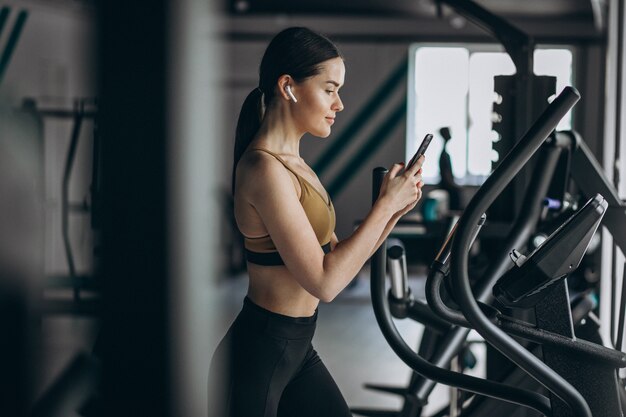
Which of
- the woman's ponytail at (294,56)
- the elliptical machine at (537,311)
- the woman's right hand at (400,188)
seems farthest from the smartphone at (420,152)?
the woman's ponytail at (294,56)

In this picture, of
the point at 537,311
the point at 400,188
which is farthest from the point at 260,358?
the point at 537,311

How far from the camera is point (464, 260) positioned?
1157 mm

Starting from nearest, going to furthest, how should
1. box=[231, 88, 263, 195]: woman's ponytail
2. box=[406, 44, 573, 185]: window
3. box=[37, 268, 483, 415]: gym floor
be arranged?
box=[231, 88, 263, 195]: woman's ponytail
box=[37, 268, 483, 415]: gym floor
box=[406, 44, 573, 185]: window

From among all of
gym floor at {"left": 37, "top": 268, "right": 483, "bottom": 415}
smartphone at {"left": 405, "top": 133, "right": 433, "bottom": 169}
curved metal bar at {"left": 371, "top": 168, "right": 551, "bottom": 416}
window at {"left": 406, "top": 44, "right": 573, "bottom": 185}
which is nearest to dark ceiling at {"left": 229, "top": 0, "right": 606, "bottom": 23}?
window at {"left": 406, "top": 44, "right": 573, "bottom": 185}

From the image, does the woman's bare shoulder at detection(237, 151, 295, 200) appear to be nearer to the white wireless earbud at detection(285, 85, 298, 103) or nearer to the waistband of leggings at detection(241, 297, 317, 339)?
the white wireless earbud at detection(285, 85, 298, 103)

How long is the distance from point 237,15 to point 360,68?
5.17 ft

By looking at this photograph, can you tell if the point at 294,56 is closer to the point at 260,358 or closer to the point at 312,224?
the point at 312,224

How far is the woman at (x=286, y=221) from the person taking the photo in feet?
3.99

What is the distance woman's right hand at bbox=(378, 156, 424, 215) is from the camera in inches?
47.9

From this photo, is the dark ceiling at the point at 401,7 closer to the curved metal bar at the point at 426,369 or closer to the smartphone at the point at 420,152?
the curved metal bar at the point at 426,369

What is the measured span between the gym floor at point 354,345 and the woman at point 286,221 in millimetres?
1551

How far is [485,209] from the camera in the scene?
3.80 ft

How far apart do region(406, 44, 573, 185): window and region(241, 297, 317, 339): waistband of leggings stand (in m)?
7.27

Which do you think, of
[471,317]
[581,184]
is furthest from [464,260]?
[581,184]
